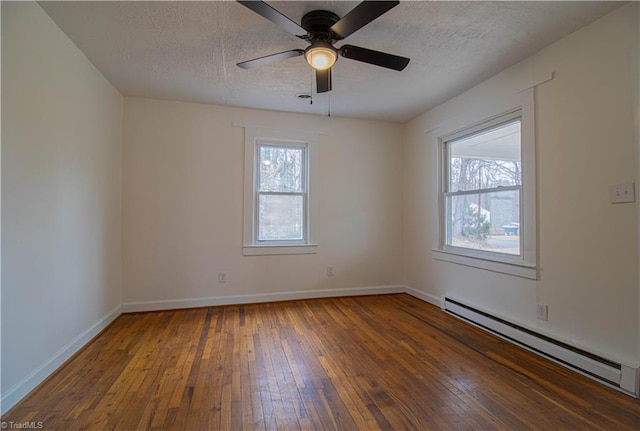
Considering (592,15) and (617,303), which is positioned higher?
(592,15)

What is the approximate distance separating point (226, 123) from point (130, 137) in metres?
1.05

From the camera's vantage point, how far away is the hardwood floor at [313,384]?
5.22 feet

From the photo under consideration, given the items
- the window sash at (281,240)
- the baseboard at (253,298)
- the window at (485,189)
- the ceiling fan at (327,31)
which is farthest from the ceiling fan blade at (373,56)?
the baseboard at (253,298)

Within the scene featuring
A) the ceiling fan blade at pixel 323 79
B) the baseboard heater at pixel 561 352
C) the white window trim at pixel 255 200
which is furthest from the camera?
the white window trim at pixel 255 200

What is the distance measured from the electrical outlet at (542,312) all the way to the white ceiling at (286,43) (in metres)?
2.06

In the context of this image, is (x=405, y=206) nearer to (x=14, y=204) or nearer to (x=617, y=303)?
(x=617, y=303)

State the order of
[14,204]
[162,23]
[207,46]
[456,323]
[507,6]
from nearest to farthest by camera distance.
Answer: [14,204] → [507,6] → [162,23] → [207,46] → [456,323]

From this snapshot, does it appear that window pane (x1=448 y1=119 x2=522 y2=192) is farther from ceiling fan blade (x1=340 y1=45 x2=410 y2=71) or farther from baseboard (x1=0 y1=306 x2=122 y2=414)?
baseboard (x1=0 y1=306 x2=122 y2=414)

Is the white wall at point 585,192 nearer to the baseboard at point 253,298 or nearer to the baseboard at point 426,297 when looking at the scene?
the baseboard at point 426,297

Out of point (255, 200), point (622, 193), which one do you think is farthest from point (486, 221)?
point (255, 200)

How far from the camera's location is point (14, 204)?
171cm

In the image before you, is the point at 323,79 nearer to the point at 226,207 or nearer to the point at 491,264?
the point at 226,207

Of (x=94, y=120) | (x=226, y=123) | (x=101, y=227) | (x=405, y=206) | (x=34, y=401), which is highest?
(x=226, y=123)

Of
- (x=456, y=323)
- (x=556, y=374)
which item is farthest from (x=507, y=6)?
(x=456, y=323)
